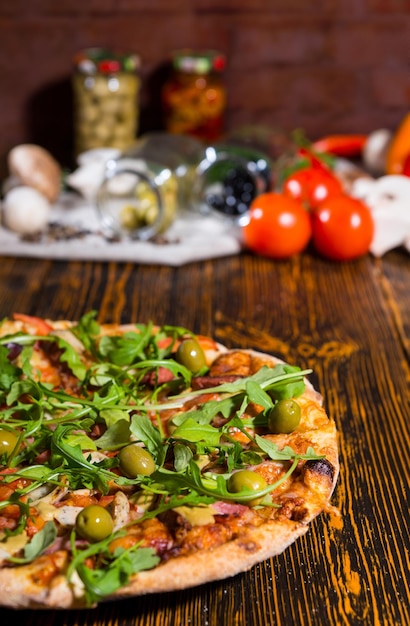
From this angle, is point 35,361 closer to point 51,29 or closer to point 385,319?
point 385,319

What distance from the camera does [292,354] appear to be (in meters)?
2.66

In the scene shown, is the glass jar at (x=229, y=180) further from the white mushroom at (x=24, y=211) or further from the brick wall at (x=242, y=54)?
the brick wall at (x=242, y=54)

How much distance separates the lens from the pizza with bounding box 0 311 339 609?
1416 millimetres

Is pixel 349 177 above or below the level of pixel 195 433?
below

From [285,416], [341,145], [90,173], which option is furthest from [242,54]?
[285,416]

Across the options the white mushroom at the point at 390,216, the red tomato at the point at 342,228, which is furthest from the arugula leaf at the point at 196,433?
the white mushroom at the point at 390,216

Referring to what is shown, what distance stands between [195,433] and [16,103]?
3495 mm

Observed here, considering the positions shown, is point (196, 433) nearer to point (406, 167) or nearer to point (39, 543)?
point (39, 543)

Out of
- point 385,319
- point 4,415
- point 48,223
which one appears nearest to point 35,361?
point 4,415

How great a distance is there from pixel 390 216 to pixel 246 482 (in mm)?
2174

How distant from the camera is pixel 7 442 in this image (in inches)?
67.7

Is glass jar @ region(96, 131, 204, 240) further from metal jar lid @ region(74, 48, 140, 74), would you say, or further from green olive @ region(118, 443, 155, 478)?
green olive @ region(118, 443, 155, 478)

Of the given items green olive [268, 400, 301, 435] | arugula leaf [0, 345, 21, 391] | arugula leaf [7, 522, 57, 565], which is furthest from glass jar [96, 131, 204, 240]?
arugula leaf [7, 522, 57, 565]

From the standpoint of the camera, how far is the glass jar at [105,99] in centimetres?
398
